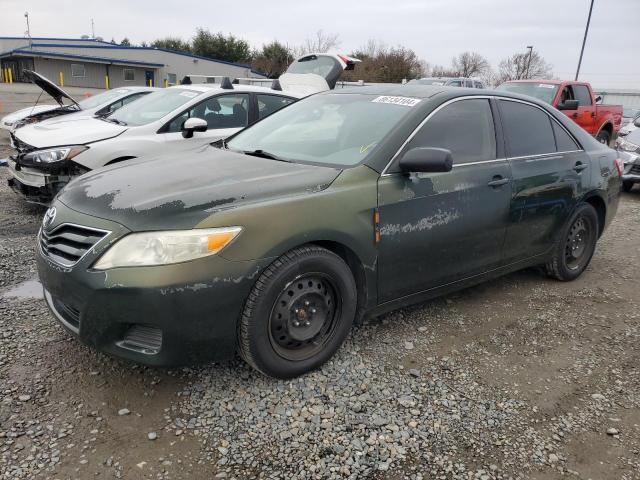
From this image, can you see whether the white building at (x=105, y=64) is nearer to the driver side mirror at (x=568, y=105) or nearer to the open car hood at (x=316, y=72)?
the open car hood at (x=316, y=72)

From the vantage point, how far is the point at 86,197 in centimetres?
284

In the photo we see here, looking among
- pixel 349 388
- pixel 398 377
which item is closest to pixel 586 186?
pixel 398 377

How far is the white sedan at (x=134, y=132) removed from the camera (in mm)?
5539

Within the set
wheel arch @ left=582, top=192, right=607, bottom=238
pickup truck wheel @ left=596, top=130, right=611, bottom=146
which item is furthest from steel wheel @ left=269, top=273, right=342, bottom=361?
pickup truck wheel @ left=596, top=130, right=611, bottom=146

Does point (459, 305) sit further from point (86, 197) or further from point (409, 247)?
point (86, 197)

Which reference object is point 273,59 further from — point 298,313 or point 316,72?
point 298,313

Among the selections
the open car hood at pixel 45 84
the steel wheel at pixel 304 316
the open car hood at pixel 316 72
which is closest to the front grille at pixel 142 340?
the steel wheel at pixel 304 316

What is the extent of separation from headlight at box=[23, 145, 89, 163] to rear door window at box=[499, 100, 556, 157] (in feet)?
14.0

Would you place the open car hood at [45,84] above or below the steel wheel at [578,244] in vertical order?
above

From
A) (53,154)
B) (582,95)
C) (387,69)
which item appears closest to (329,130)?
(53,154)

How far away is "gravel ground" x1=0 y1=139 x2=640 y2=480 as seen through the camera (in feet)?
7.70

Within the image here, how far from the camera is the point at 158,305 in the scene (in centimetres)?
242

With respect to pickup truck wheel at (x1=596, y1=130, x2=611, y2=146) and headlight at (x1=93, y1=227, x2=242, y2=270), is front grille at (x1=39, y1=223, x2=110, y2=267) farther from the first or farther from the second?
pickup truck wheel at (x1=596, y1=130, x2=611, y2=146)

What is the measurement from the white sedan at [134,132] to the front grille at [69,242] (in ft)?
8.35
